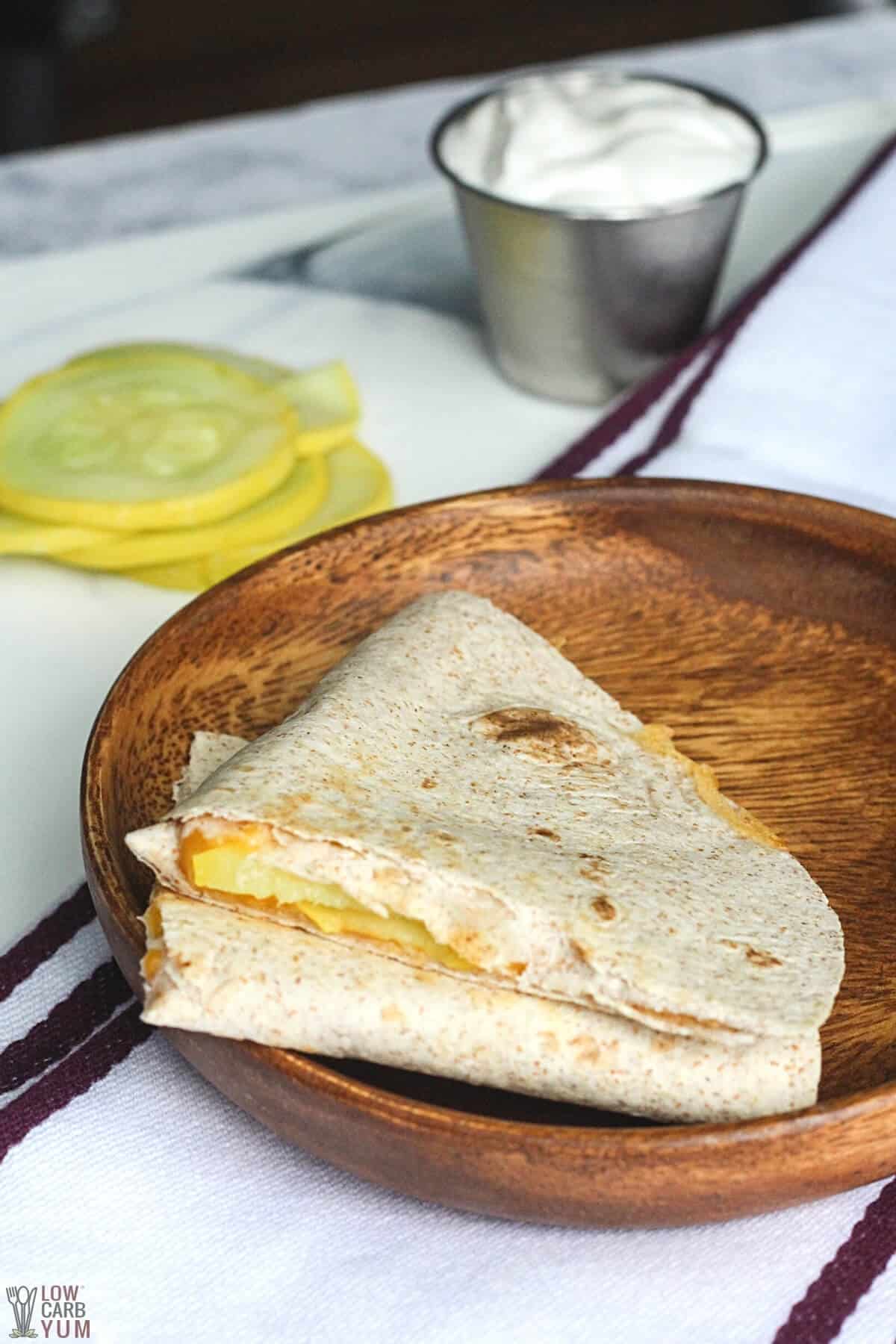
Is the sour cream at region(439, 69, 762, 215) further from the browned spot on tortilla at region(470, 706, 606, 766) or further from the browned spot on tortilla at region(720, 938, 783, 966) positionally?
the browned spot on tortilla at region(720, 938, 783, 966)

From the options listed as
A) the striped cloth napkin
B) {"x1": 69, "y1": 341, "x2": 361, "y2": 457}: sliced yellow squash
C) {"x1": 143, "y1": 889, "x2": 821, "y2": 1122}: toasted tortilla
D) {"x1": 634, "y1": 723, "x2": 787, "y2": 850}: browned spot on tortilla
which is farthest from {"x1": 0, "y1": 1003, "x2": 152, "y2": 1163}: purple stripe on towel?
{"x1": 69, "y1": 341, "x2": 361, "y2": 457}: sliced yellow squash

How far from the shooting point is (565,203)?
1.81 m

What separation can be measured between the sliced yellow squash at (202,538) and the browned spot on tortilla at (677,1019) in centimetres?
91

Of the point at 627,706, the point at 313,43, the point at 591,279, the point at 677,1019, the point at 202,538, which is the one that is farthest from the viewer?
the point at 313,43

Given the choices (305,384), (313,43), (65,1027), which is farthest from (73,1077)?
(313,43)

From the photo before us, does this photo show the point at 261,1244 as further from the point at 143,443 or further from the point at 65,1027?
the point at 143,443

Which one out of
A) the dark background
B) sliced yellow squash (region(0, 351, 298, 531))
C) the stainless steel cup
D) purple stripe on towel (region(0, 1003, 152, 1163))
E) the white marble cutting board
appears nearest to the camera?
purple stripe on towel (region(0, 1003, 152, 1163))

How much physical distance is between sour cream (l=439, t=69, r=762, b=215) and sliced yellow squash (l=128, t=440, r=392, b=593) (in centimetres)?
35

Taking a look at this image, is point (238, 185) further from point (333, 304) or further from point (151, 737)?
point (151, 737)

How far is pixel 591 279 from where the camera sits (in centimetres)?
187

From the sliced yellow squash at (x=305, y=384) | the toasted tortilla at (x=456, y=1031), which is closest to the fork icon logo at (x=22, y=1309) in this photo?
the toasted tortilla at (x=456, y=1031)

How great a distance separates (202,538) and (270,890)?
0.76 metres

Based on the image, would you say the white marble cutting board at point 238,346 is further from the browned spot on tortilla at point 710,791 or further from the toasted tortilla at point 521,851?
the browned spot on tortilla at point 710,791

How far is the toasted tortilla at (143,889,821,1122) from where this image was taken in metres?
0.93
